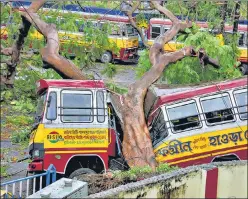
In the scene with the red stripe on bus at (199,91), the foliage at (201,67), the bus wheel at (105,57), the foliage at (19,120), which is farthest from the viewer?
the foliage at (19,120)

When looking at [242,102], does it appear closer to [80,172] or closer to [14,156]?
[80,172]

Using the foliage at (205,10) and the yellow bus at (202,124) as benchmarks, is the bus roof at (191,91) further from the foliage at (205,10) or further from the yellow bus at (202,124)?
the foliage at (205,10)

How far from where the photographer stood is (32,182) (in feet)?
24.2

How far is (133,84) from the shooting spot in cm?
916

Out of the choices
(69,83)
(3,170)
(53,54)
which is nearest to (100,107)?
(69,83)

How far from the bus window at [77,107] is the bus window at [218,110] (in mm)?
1971

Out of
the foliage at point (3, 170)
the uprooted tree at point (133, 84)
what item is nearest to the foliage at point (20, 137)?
the foliage at point (3, 170)

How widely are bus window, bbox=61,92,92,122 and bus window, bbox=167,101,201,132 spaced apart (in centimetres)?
138

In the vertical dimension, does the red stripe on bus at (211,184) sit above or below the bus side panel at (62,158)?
below

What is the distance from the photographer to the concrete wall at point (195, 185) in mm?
5523

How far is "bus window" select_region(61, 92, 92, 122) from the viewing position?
28.1 ft

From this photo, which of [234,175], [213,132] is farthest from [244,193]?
[213,132]

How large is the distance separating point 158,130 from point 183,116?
51 cm

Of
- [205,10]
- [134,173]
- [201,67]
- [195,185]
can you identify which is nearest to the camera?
[195,185]
